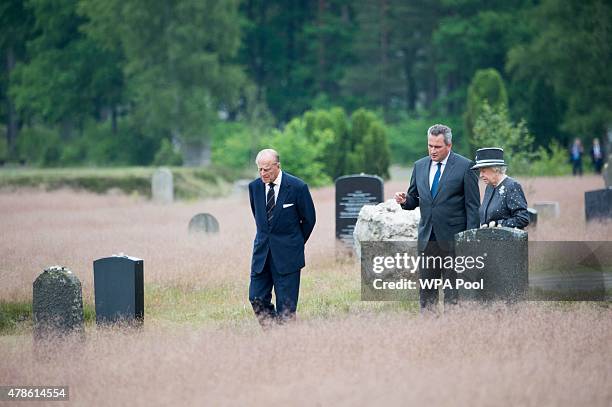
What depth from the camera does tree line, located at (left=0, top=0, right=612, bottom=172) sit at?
167ft

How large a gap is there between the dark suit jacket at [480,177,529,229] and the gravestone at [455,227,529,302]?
0.28 m

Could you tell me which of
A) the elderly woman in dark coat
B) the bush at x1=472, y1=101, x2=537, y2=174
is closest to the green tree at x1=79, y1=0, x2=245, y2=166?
the bush at x1=472, y1=101, x2=537, y2=174

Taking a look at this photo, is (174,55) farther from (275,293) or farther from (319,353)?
(319,353)

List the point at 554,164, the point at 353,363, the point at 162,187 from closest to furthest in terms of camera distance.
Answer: the point at 353,363 → the point at 162,187 → the point at 554,164

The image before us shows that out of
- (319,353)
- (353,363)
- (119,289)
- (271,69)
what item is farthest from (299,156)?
(353,363)

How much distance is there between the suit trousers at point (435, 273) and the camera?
988 centimetres

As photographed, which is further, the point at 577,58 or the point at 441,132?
the point at 577,58

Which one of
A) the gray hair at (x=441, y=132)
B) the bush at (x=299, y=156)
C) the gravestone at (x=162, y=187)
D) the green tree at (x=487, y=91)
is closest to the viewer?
the gray hair at (x=441, y=132)

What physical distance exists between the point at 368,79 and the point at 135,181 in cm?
2467

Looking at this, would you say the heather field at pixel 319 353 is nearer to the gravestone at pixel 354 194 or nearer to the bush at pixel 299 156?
the gravestone at pixel 354 194

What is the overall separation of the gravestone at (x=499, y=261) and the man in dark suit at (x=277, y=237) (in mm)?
1618

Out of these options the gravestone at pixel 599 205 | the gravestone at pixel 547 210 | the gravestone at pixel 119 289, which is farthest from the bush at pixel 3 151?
the gravestone at pixel 119 289

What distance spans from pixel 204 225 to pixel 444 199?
12.0 meters

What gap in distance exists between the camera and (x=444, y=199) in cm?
987
